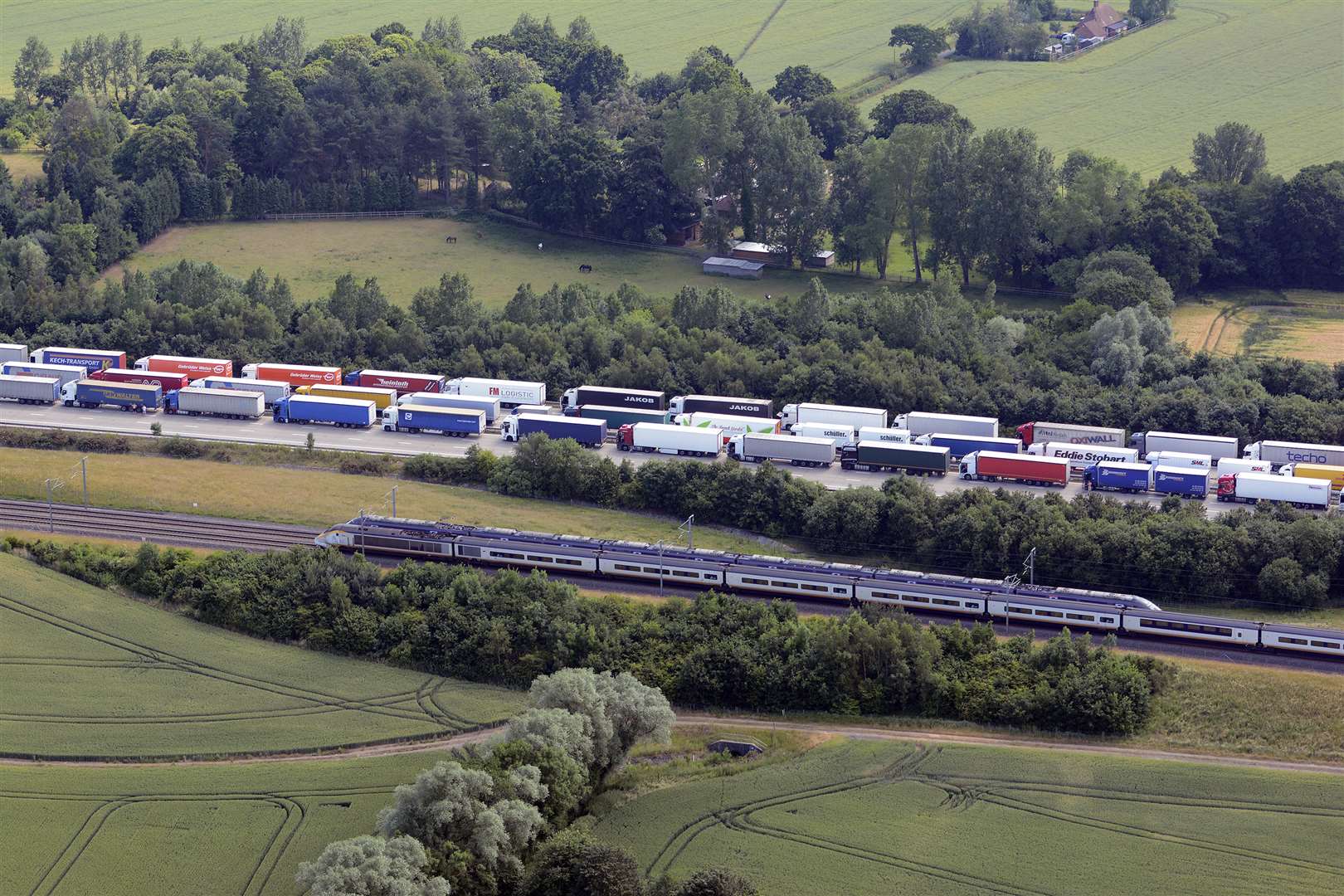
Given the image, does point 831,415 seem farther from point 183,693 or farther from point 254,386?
point 183,693

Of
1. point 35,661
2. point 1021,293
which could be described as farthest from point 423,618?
point 1021,293

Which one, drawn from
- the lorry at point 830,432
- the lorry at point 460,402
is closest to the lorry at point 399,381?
the lorry at point 460,402

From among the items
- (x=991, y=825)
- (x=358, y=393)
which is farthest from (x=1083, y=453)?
(x=358, y=393)

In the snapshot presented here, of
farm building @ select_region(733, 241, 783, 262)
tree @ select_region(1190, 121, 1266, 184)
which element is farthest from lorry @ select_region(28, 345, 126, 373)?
tree @ select_region(1190, 121, 1266, 184)

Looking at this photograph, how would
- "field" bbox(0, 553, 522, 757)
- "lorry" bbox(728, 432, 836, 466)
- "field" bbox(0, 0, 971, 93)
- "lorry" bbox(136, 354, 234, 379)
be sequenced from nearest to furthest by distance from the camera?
"field" bbox(0, 553, 522, 757) < "lorry" bbox(728, 432, 836, 466) < "lorry" bbox(136, 354, 234, 379) < "field" bbox(0, 0, 971, 93)

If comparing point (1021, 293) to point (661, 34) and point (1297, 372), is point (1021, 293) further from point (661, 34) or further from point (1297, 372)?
point (661, 34)

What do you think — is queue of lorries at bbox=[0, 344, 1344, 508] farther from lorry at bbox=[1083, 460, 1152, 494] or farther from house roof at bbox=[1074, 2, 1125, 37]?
house roof at bbox=[1074, 2, 1125, 37]
